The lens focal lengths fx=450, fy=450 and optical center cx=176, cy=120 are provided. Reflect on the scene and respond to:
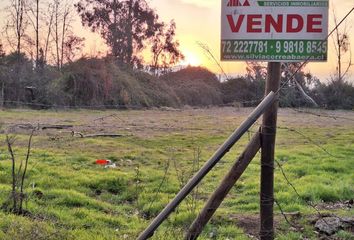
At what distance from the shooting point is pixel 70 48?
37969mm

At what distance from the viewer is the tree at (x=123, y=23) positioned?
4347 centimetres

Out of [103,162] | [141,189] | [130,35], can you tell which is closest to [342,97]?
[130,35]

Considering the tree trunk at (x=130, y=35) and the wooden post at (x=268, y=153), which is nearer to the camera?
the wooden post at (x=268, y=153)

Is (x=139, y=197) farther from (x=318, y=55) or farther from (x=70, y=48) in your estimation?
(x=70, y=48)

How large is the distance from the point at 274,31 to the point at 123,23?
41983mm

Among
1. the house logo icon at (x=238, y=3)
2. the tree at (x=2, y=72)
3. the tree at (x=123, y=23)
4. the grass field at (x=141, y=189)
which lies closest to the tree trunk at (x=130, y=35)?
the tree at (x=123, y=23)

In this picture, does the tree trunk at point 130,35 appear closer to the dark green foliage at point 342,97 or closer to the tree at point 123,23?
the tree at point 123,23

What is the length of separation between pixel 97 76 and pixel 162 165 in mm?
23926

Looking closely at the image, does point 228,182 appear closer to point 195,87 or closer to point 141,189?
point 141,189

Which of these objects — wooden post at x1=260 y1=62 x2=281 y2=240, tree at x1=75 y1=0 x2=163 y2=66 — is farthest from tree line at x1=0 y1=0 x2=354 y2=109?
wooden post at x1=260 y1=62 x2=281 y2=240

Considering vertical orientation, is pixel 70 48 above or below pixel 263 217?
above

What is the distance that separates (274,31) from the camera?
12.7ft

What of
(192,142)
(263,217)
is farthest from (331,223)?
(192,142)

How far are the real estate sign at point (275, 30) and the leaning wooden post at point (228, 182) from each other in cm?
79
